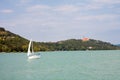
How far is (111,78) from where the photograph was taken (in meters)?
45.8

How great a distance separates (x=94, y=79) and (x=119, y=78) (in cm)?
418

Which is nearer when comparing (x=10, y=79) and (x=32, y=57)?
(x=10, y=79)

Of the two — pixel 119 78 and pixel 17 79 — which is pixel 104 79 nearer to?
pixel 119 78

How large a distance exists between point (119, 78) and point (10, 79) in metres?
18.2

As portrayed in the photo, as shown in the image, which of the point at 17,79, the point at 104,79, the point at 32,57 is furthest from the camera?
the point at 32,57

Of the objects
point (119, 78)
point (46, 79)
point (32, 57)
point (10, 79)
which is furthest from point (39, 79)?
point (32, 57)

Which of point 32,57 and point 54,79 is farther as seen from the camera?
point 32,57

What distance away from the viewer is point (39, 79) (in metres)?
47.3

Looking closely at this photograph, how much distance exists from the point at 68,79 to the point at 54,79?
2490 millimetres

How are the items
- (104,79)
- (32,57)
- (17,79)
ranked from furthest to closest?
(32,57)
(17,79)
(104,79)

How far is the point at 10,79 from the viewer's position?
4712cm

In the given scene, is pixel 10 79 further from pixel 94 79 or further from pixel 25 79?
pixel 94 79

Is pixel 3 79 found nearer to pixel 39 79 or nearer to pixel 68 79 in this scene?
pixel 39 79

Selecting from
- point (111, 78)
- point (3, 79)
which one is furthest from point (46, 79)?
point (111, 78)
